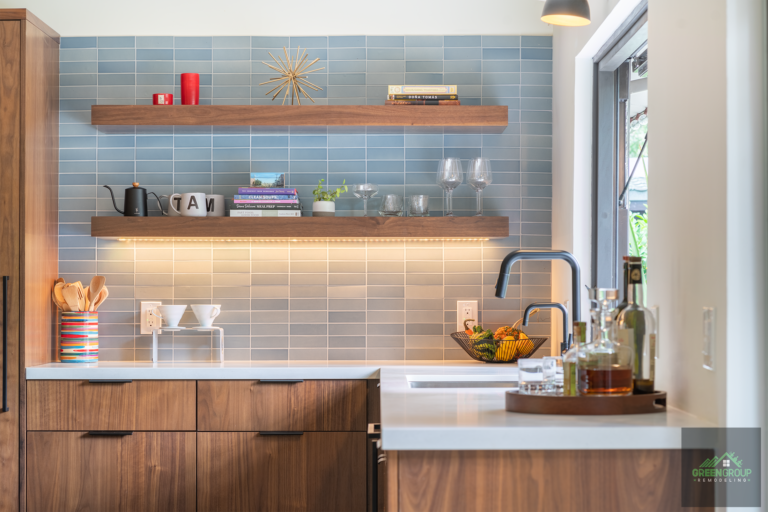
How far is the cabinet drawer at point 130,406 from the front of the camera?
268 centimetres

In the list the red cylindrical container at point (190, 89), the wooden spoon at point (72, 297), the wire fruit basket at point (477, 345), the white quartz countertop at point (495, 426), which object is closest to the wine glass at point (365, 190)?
the wire fruit basket at point (477, 345)

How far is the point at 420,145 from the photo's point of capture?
3168 millimetres

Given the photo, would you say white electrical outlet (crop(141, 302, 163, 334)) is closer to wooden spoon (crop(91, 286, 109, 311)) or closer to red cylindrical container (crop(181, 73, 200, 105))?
wooden spoon (crop(91, 286, 109, 311))

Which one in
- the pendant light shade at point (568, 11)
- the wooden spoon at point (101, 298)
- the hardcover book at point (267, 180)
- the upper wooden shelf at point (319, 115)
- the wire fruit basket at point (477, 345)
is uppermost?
the pendant light shade at point (568, 11)

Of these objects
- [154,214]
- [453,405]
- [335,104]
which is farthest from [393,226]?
[453,405]

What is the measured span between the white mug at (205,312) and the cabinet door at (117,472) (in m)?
0.54

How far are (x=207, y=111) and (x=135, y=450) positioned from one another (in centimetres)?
144

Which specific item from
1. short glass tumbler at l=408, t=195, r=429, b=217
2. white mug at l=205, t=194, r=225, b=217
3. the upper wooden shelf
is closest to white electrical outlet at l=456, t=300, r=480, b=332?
short glass tumbler at l=408, t=195, r=429, b=217

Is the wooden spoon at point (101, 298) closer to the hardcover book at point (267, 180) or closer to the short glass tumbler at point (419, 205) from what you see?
the hardcover book at point (267, 180)

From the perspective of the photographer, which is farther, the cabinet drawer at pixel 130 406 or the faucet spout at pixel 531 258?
the cabinet drawer at pixel 130 406

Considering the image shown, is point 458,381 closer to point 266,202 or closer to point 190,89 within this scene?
point 266,202

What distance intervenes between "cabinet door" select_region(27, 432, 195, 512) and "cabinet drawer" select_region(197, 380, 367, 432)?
0.48 feet

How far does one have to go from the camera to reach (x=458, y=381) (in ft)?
8.46

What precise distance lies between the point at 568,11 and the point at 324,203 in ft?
4.58
